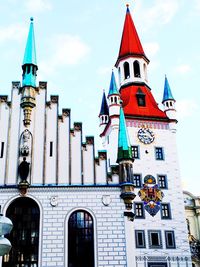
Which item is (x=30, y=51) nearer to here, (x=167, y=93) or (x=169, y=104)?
(x=169, y=104)

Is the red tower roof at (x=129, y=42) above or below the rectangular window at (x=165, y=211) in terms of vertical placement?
above

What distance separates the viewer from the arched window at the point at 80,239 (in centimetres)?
2103

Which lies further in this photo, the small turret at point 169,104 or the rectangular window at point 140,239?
the small turret at point 169,104

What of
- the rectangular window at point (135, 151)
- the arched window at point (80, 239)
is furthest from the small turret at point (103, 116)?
the arched window at point (80, 239)

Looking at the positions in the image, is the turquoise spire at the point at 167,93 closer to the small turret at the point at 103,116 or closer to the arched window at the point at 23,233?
the small turret at the point at 103,116

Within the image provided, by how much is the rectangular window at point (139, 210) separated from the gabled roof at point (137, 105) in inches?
332

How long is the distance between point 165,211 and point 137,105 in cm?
1081

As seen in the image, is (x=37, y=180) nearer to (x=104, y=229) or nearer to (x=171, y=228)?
(x=104, y=229)

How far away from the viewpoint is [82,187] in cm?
2258

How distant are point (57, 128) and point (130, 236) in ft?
25.0

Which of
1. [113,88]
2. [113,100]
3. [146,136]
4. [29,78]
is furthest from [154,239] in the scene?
[29,78]

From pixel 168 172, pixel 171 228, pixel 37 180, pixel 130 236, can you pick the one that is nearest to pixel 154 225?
pixel 171 228

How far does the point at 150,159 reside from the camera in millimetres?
36219

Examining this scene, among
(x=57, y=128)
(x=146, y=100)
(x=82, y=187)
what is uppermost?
(x=146, y=100)
